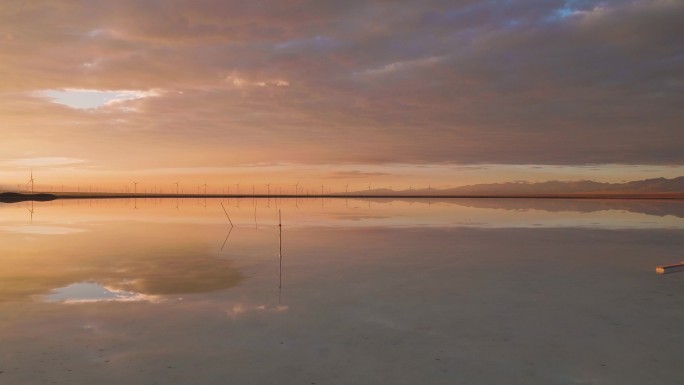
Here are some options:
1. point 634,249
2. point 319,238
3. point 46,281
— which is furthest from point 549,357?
point 319,238

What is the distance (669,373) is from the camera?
24.2 feet

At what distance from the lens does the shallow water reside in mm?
7525

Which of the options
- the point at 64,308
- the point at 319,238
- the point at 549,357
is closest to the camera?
the point at 549,357

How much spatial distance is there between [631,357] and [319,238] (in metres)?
20.1

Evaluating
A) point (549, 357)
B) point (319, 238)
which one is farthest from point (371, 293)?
point (319, 238)

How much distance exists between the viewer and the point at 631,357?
8102mm

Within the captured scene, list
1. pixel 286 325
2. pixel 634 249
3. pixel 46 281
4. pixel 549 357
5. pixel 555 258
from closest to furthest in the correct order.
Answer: pixel 549 357 < pixel 286 325 < pixel 46 281 < pixel 555 258 < pixel 634 249

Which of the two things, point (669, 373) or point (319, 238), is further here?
point (319, 238)

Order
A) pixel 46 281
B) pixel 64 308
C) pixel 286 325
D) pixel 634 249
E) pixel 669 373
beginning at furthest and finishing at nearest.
→ pixel 634 249, pixel 46 281, pixel 64 308, pixel 286 325, pixel 669 373

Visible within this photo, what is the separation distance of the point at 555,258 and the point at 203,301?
45.9ft

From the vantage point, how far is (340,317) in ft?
34.6

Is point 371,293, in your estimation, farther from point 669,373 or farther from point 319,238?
point 319,238

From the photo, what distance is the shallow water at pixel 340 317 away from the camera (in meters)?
7.53

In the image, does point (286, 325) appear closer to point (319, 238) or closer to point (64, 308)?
point (64, 308)
